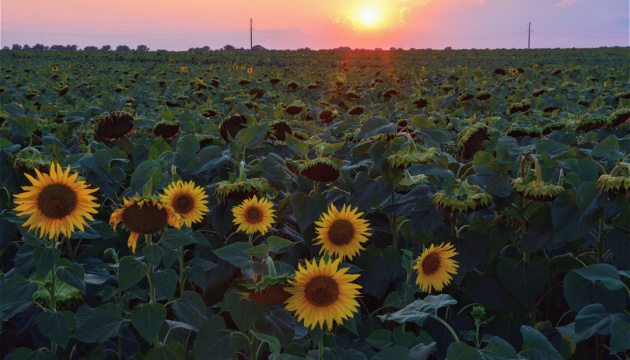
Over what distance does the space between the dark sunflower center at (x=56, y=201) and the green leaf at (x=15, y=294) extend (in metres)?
0.38

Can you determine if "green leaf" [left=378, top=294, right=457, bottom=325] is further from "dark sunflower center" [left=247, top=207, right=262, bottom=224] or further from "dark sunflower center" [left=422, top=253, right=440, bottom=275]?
"dark sunflower center" [left=247, top=207, right=262, bottom=224]

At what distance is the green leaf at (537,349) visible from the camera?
51.8 inches

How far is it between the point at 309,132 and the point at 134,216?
2440mm

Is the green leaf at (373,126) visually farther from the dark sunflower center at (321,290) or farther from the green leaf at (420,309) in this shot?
the dark sunflower center at (321,290)

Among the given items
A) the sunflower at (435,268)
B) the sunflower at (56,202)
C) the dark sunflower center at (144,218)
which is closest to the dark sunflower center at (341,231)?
the sunflower at (435,268)

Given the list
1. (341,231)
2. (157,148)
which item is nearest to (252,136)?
(157,148)

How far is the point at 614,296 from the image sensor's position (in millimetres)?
1771

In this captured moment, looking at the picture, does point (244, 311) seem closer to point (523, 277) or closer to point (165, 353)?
point (165, 353)

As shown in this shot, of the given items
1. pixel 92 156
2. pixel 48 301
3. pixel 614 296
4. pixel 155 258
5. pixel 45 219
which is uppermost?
pixel 92 156

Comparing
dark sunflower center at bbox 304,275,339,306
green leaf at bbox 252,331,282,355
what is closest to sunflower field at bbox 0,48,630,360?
dark sunflower center at bbox 304,275,339,306

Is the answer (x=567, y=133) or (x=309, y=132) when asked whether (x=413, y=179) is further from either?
(x=309, y=132)

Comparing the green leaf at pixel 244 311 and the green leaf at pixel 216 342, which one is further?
the green leaf at pixel 216 342

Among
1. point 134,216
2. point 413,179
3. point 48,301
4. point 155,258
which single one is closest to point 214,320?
point 155,258

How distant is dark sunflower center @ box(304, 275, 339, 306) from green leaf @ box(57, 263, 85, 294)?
39.8 inches
